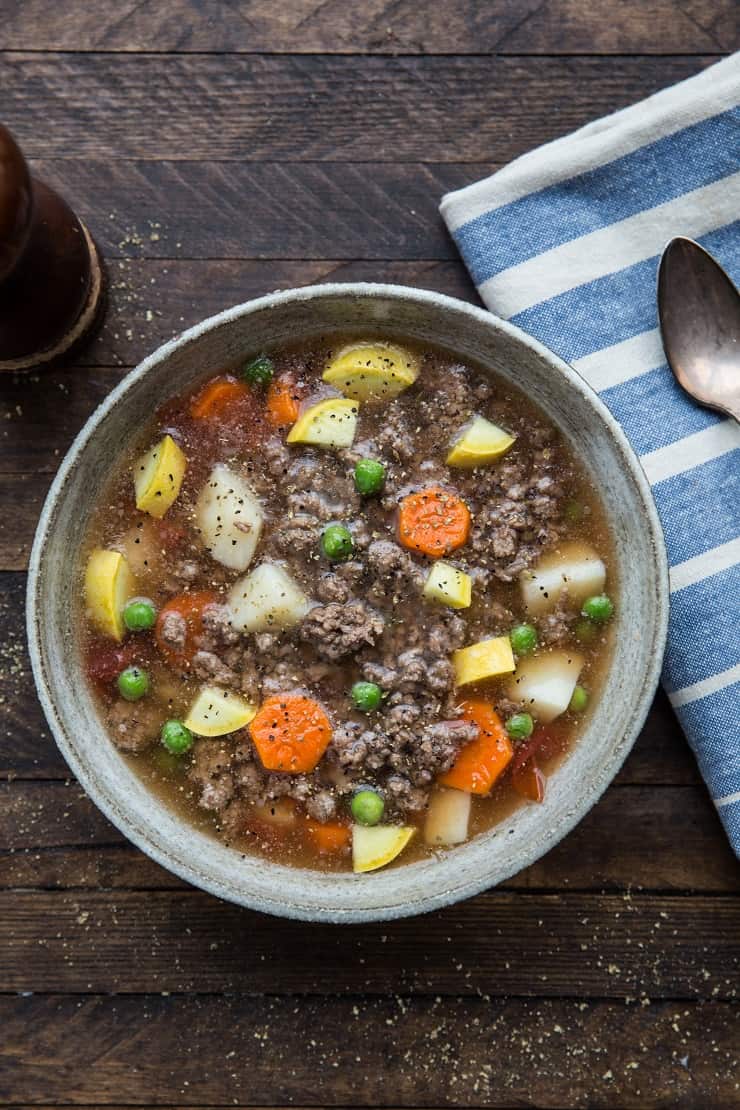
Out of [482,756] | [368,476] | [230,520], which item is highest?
[368,476]

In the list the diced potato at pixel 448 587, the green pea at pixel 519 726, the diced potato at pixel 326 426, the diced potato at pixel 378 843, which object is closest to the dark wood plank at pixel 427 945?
the diced potato at pixel 378 843

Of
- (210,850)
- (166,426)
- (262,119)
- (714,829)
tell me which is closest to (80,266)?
(166,426)

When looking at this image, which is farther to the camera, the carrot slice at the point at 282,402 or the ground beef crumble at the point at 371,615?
the carrot slice at the point at 282,402

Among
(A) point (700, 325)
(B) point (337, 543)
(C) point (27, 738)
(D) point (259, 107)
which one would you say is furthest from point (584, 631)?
(D) point (259, 107)

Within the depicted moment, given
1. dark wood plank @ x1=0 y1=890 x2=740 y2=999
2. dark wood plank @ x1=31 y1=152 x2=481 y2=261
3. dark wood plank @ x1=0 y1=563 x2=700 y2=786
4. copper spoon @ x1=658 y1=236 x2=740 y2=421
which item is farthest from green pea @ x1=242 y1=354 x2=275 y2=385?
dark wood plank @ x1=0 y1=890 x2=740 y2=999

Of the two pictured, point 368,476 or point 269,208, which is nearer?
point 368,476

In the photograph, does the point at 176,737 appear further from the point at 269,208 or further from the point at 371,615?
the point at 269,208

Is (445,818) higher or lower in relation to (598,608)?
lower

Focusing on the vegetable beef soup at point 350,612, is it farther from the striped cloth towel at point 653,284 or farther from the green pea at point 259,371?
the striped cloth towel at point 653,284
